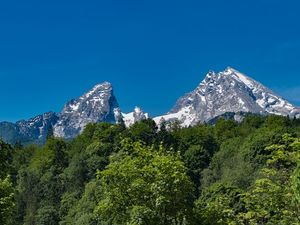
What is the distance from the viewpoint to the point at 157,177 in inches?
873

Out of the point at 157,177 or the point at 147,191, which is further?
the point at 147,191

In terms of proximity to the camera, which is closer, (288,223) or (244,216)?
(288,223)

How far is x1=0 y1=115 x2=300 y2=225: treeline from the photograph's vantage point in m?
21.9

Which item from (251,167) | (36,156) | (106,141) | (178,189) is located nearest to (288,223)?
(178,189)

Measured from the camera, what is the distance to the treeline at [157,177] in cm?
2192

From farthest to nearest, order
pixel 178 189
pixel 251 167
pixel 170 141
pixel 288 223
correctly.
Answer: pixel 170 141, pixel 251 167, pixel 178 189, pixel 288 223

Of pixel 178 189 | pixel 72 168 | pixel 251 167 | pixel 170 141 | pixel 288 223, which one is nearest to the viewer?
pixel 288 223

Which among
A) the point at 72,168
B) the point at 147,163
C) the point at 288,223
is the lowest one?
the point at 288,223

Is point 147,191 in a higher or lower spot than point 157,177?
lower

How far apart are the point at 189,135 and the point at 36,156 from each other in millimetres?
35283

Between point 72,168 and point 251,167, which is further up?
point 72,168

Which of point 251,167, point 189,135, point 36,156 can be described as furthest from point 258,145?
point 36,156

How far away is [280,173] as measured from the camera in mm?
23031

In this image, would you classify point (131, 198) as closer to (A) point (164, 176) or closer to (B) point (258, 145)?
(A) point (164, 176)
